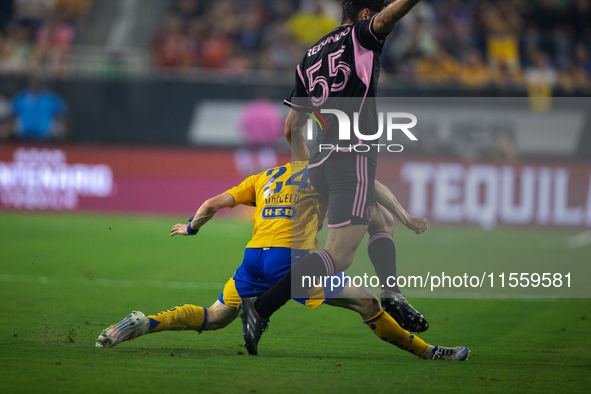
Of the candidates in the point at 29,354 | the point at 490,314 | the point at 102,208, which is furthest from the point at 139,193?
the point at 29,354

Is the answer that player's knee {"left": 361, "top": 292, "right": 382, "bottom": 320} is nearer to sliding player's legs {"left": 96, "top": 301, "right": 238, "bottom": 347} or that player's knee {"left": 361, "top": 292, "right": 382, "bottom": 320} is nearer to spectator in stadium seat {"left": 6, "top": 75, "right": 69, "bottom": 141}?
sliding player's legs {"left": 96, "top": 301, "right": 238, "bottom": 347}

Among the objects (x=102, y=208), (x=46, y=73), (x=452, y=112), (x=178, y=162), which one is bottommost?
(x=102, y=208)

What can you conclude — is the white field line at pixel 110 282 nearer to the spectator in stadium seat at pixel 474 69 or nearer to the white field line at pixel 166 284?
the white field line at pixel 166 284

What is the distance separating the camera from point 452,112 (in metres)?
13.8

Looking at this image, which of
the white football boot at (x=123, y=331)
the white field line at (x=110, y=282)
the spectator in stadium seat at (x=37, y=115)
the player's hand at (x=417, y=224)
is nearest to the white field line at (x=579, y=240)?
the white field line at (x=110, y=282)

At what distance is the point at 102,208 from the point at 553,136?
894cm

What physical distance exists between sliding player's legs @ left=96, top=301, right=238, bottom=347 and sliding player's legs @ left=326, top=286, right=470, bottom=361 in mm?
791

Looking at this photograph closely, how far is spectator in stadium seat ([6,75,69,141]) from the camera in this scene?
1362cm

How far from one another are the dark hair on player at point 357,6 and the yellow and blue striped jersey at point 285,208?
40.6 inches

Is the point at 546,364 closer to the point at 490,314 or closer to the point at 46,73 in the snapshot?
the point at 490,314

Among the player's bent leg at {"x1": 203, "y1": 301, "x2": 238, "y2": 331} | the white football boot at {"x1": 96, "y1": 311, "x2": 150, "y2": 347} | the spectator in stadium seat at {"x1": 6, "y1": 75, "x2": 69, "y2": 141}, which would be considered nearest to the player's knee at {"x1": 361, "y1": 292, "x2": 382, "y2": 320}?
the player's bent leg at {"x1": 203, "y1": 301, "x2": 238, "y2": 331}

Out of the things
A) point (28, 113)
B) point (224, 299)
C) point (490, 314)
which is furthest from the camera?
point (28, 113)

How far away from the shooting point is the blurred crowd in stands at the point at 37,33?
14.4 metres

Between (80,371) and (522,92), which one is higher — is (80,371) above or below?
below
